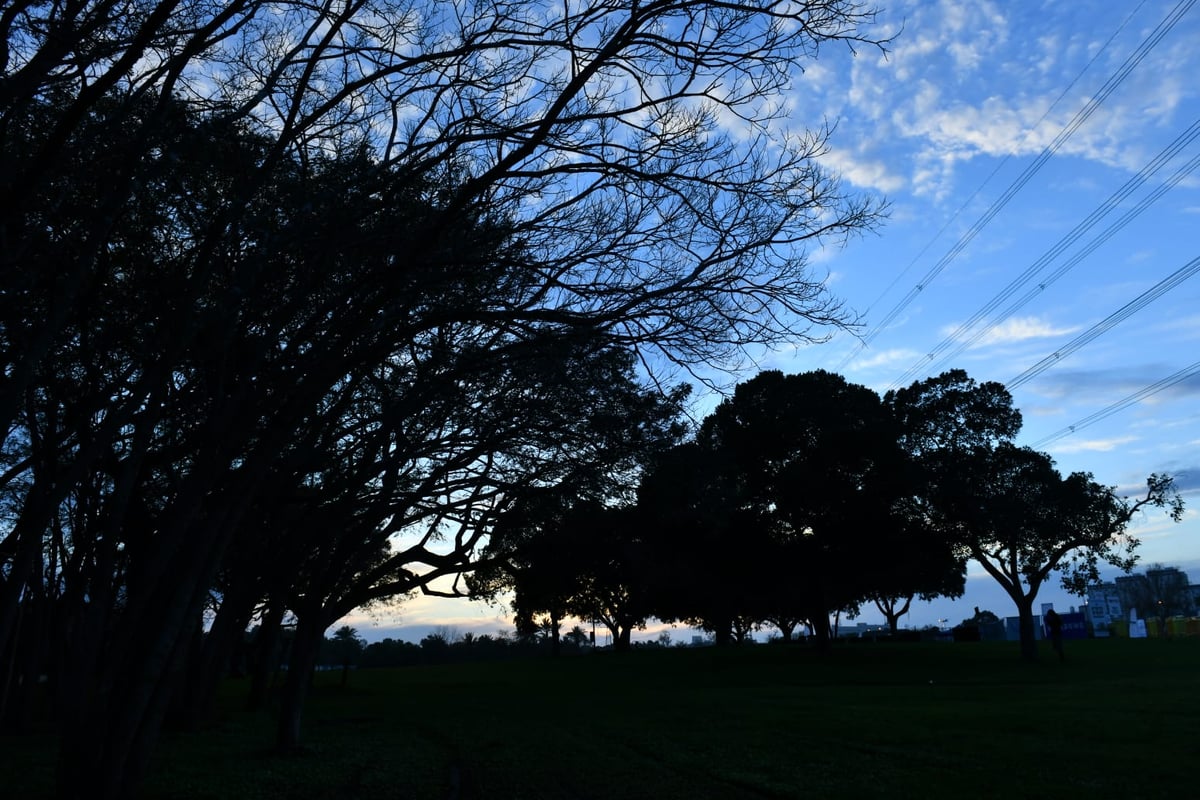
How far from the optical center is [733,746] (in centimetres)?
1541

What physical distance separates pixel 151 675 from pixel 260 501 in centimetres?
448

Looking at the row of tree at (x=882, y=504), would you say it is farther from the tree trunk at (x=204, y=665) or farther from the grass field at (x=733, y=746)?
the tree trunk at (x=204, y=665)

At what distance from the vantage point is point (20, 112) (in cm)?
816

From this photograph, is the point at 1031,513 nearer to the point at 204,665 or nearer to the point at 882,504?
the point at 882,504

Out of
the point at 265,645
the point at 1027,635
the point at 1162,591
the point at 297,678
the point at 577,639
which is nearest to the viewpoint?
the point at 297,678

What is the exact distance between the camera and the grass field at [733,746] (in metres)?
11.5

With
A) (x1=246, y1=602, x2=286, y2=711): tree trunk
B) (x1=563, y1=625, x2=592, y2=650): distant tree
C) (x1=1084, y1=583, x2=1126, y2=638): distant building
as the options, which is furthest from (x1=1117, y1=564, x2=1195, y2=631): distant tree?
(x1=246, y1=602, x2=286, y2=711): tree trunk

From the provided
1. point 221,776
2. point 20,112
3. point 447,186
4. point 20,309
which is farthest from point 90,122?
point 221,776

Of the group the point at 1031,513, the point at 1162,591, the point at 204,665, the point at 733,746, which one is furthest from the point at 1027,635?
the point at 1162,591

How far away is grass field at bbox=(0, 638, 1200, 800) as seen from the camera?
1151 centimetres

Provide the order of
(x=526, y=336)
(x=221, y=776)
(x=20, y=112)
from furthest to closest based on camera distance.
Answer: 1. (x=221, y=776)
2. (x=526, y=336)
3. (x=20, y=112)

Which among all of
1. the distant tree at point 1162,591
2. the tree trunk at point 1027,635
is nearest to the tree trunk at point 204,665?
the tree trunk at point 1027,635

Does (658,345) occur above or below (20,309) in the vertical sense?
below

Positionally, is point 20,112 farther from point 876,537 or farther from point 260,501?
point 876,537
